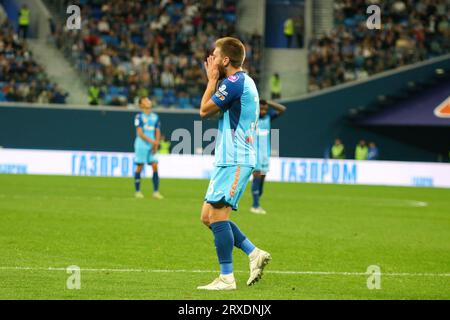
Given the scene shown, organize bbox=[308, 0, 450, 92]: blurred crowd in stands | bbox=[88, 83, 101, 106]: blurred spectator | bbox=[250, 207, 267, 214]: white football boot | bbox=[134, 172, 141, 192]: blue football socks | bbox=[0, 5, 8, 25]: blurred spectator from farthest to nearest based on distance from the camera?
bbox=[0, 5, 8, 25]: blurred spectator < bbox=[308, 0, 450, 92]: blurred crowd in stands < bbox=[88, 83, 101, 106]: blurred spectator < bbox=[134, 172, 141, 192]: blue football socks < bbox=[250, 207, 267, 214]: white football boot

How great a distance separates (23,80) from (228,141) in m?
29.2

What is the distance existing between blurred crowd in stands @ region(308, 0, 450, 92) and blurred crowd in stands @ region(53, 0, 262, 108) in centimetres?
275

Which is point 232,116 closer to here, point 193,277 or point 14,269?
point 193,277

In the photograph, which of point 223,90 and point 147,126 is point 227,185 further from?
point 147,126

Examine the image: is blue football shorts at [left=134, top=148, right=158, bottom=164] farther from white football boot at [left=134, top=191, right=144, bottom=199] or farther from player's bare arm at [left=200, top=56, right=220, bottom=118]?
player's bare arm at [left=200, top=56, right=220, bottom=118]

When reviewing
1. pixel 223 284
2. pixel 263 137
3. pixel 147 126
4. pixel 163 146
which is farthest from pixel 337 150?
pixel 223 284

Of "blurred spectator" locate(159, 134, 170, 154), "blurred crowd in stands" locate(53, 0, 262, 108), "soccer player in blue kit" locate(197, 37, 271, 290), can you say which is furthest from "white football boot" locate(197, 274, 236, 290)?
"blurred crowd in stands" locate(53, 0, 262, 108)

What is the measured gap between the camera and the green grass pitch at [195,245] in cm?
923

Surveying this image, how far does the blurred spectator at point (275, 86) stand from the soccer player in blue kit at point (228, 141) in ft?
92.3

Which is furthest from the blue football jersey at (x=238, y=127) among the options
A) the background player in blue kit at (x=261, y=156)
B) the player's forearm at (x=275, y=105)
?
the background player in blue kit at (x=261, y=156)

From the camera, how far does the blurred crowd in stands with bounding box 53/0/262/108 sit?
37.8 m

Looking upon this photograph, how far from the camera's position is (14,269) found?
10.2 meters

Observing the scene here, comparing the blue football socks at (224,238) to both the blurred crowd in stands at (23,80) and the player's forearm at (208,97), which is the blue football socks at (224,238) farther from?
the blurred crowd in stands at (23,80)

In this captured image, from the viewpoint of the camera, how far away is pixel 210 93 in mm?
8961
